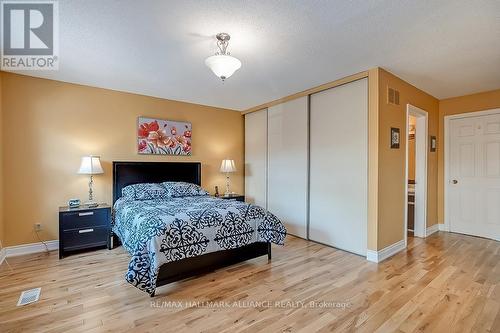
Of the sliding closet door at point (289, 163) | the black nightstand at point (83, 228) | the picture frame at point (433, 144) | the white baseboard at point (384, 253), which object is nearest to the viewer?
the white baseboard at point (384, 253)

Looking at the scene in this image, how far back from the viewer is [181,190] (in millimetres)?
4148

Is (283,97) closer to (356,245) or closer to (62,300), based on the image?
(356,245)

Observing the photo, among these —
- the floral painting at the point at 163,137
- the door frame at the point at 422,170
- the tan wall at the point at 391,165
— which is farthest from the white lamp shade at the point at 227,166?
the door frame at the point at 422,170

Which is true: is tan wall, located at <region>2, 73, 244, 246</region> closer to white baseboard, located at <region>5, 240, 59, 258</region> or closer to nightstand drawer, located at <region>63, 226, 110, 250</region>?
white baseboard, located at <region>5, 240, 59, 258</region>

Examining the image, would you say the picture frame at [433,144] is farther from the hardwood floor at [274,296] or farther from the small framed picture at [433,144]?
the hardwood floor at [274,296]

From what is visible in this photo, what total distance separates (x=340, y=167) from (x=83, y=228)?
3.64 metres

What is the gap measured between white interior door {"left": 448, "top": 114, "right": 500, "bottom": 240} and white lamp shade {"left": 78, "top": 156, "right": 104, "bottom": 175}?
19.2 feet

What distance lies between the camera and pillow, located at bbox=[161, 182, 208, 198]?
13.3 ft

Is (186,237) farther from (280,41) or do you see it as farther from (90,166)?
(280,41)

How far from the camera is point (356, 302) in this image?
2.25 meters

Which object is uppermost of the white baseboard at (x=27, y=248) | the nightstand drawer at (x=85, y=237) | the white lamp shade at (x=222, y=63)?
the white lamp shade at (x=222, y=63)

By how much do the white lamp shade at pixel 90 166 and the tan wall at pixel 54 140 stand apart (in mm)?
334

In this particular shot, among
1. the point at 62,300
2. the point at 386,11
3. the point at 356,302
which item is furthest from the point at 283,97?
the point at 62,300

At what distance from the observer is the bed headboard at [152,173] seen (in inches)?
159
